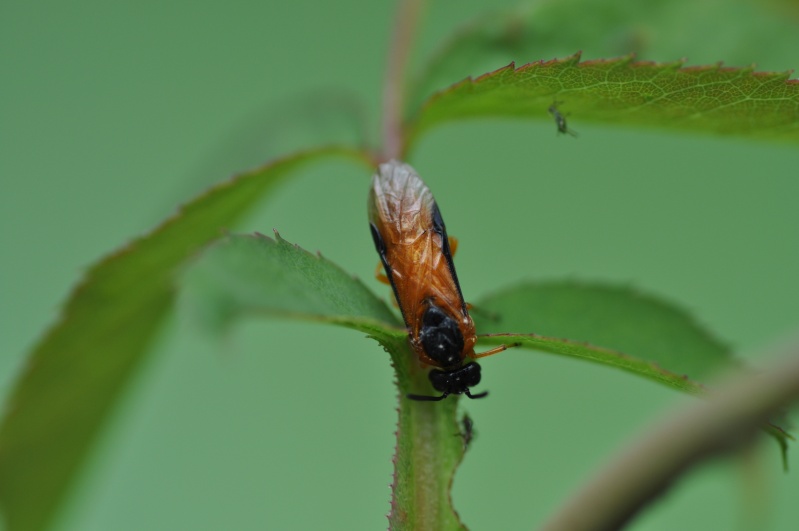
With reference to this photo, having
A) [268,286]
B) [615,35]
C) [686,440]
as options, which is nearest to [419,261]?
[615,35]

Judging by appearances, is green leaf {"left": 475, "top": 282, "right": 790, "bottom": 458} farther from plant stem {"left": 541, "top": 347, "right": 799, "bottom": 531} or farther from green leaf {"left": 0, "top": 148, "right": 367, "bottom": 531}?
plant stem {"left": 541, "top": 347, "right": 799, "bottom": 531}

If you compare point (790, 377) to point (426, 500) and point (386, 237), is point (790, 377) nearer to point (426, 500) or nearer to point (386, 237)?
point (426, 500)

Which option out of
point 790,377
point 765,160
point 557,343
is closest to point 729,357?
point 557,343

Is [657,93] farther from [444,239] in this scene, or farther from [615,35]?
[444,239]

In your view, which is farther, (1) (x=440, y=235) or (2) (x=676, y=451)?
(1) (x=440, y=235)

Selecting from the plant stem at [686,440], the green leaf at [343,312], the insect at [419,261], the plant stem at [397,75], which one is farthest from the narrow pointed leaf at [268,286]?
the plant stem at [397,75]

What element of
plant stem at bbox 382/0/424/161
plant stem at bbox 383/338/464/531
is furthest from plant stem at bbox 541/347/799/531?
plant stem at bbox 382/0/424/161
